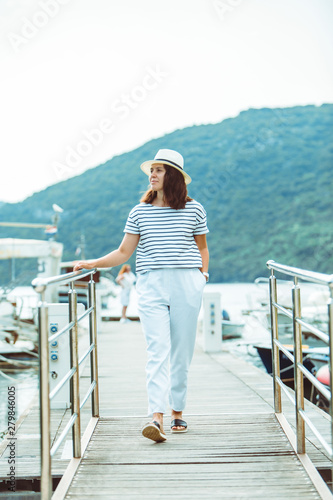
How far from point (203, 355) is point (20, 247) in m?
11.0

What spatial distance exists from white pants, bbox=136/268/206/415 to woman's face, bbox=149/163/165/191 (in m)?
0.49

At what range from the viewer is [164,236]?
3107 millimetres

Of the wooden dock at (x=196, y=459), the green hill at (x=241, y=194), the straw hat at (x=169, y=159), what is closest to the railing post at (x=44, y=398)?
the wooden dock at (x=196, y=459)

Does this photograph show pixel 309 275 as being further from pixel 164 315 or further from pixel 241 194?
pixel 241 194

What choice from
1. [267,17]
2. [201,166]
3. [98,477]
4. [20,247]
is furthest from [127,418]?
[201,166]

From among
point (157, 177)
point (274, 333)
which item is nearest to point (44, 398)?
point (157, 177)

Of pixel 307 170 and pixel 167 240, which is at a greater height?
pixel 307 170

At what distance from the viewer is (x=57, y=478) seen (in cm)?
293

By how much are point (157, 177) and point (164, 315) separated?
0.80 meters

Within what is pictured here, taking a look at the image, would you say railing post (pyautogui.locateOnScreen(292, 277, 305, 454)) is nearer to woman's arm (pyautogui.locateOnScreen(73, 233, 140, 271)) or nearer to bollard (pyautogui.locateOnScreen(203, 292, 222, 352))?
woman's arm (pyautogui.locateOnScreen(73, 233, 140, 271))

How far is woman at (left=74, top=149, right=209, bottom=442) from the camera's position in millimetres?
3062

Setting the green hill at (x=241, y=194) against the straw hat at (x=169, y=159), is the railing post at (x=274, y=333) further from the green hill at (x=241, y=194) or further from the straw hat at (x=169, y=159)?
the green hill at (x=241, y=194)

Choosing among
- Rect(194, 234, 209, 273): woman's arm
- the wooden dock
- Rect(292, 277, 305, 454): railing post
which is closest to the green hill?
the wooden dock

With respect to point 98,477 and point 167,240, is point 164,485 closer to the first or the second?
point 98,477
